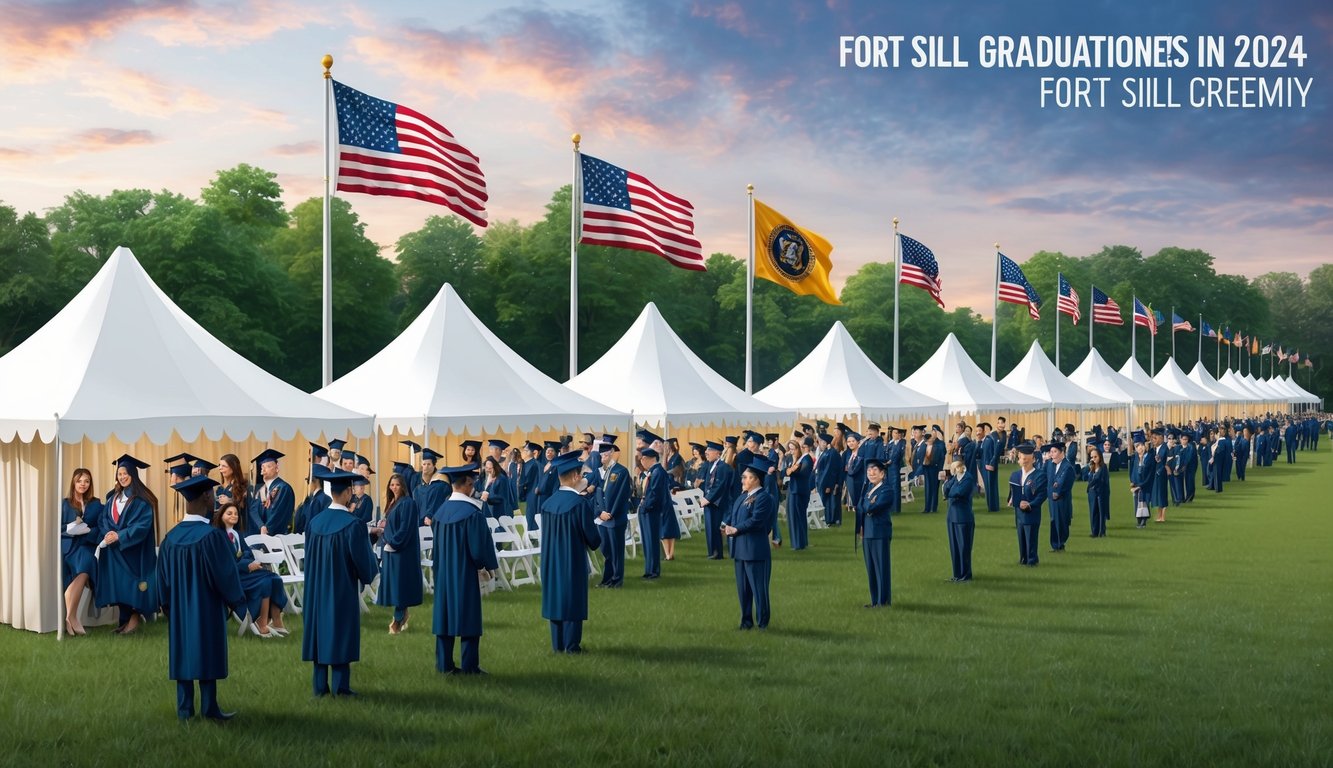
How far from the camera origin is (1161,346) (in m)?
120

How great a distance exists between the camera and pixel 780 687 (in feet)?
34.7

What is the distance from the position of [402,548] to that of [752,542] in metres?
3.53

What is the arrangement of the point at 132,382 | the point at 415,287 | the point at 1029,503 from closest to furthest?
the point at 132,382 → the point at 1029,503 → the point at 415,287

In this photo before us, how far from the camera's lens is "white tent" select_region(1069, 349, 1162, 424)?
55.8 meters

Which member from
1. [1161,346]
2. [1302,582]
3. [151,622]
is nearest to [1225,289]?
[1161,346]

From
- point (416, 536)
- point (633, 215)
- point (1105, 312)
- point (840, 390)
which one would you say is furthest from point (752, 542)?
point (1105, 312)

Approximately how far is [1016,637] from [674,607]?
13.0 feet

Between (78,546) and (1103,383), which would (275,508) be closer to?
(78,546)

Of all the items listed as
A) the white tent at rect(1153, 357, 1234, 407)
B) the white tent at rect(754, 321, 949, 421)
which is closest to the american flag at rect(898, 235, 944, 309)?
the white tent at rect(754, 321, 949, 421)

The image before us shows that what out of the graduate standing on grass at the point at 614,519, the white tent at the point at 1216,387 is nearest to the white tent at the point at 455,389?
the graduate standing on grass at the point at 614,519

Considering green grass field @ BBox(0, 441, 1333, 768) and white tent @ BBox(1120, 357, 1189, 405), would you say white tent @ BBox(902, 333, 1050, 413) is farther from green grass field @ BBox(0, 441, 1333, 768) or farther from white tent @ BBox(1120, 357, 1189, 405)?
green grass field @ BBox(0, 441, 1333, 768)

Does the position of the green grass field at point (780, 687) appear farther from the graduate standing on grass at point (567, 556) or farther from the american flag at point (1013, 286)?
the american flag at point (1013, 286)

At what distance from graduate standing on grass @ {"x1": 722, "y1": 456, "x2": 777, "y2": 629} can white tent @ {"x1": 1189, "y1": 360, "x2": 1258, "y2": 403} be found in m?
66.1

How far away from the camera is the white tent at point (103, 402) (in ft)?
44.6
